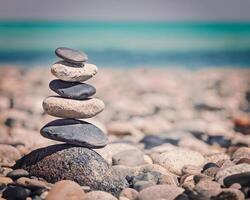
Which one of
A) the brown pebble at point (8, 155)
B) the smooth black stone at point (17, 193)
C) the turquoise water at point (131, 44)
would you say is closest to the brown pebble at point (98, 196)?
the smooth black stone at point (17, 193)

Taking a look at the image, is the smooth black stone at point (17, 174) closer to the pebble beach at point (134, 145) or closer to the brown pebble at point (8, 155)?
the pebble beach at point (134, 145)

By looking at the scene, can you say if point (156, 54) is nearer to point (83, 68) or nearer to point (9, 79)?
point (9, 79)

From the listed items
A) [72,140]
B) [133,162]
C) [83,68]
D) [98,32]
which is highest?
[83,68]

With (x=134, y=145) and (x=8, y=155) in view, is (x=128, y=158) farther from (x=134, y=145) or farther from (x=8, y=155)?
(x=134, y=145)

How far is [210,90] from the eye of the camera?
972 centimetres

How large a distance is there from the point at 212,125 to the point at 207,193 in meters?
3.51

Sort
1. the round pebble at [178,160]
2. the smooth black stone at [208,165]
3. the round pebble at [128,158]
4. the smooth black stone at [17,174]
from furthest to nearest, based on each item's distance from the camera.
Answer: the round pebble at [128,158] < the round pebble at [178,160] < the smooth black stone at [208,165] < the smooth black stone at [17,174]

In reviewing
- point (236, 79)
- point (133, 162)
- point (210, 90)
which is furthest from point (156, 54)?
point (133, 162)

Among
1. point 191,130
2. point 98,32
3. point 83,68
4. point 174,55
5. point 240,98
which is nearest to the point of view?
point 83,68

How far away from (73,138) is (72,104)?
0.23m

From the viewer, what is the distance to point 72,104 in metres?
3.52

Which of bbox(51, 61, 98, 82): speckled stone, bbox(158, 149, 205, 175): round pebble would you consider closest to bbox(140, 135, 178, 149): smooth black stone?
bbox(158, 149, 205, 175): round pebble

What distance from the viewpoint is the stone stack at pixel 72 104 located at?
3484mm

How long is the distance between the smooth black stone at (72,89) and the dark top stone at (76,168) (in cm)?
34
